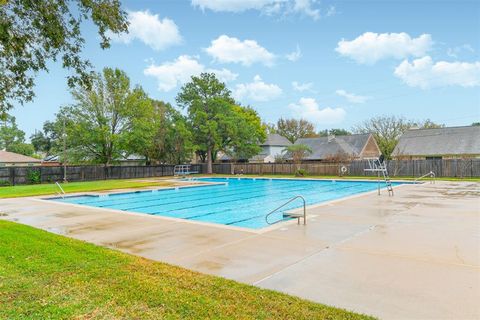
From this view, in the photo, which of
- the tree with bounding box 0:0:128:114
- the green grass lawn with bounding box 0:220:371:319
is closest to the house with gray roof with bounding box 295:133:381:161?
the tree with bounding box 0:0:128:114

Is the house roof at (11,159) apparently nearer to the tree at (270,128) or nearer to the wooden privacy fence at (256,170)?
the wooden privacy fence at (256,170)

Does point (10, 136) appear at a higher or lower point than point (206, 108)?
lower

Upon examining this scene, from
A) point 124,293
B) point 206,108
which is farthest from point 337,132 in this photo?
point 124,293

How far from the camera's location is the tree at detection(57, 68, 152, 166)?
88.0 ft

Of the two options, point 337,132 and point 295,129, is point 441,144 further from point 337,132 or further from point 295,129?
point 337,132

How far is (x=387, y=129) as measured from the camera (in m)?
39.9

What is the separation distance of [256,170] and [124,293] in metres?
27.7

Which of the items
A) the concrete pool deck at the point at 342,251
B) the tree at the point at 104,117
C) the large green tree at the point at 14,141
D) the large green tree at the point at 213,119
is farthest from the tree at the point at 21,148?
the concrete pool deck at the point at 342,251

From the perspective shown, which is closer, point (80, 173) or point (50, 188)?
point (50, 188)

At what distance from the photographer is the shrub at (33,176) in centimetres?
2339

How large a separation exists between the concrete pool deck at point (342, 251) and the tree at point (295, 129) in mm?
44777

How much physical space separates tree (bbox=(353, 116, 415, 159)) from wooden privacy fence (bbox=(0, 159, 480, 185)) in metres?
15.3

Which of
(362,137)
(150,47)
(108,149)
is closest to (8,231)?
(150,47)

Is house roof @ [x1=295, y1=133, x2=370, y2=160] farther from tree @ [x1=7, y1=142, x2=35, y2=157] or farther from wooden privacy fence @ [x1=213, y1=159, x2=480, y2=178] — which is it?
tree @ [x1=7, y1=142, x2=35, y2=157]
